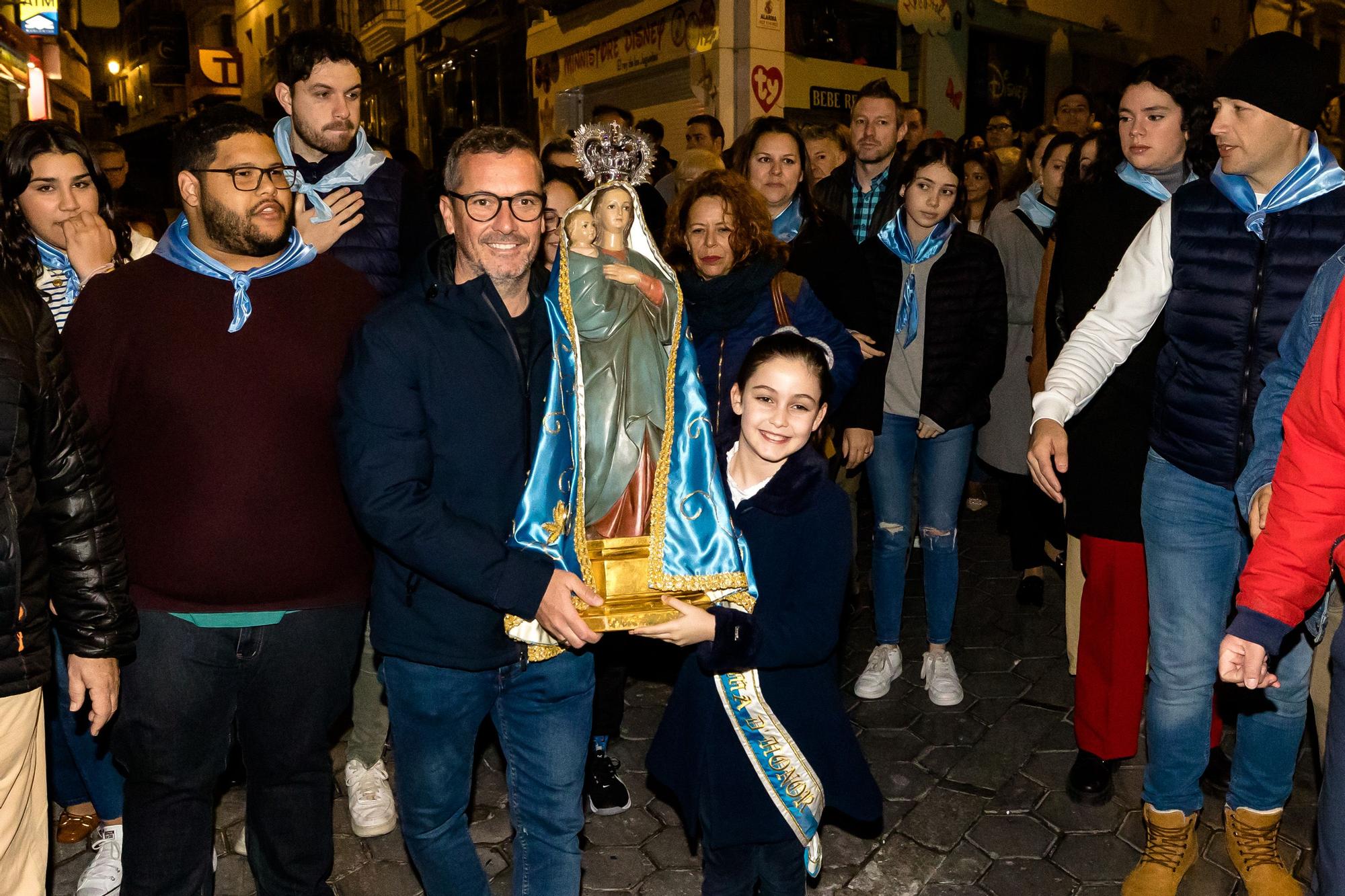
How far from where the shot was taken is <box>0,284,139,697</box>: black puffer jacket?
2.35m

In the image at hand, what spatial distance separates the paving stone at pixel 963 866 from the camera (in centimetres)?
362

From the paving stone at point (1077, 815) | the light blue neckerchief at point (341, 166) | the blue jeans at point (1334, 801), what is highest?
the light blue neckerchief at point (341, 166)

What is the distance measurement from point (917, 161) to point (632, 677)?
2.66 metres

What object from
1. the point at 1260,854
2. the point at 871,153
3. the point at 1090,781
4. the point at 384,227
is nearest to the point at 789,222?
the point at 871,153

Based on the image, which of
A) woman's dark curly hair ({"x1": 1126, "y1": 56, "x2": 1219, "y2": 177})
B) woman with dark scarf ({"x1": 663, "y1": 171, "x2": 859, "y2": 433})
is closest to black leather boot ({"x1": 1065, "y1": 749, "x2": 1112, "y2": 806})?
woman with dark scarf ({"x1": 663, "y1": 171, "x2": 859, "y2": 433})

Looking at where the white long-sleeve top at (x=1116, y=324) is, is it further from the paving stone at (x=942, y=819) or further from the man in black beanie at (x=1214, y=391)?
the paving stone at (x=942, y=819)

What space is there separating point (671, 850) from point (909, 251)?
8.50 ft

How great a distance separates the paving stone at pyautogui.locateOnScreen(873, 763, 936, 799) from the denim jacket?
5.64ft

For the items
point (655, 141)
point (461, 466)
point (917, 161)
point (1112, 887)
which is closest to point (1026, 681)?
point (1112, 887)

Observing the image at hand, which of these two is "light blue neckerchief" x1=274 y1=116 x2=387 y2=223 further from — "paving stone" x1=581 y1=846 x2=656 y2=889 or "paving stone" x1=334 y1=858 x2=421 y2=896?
"paving stone" x1=581 y1=846 x2=656 y2=889

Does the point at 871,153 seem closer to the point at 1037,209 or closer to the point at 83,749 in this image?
the point at 1037,209

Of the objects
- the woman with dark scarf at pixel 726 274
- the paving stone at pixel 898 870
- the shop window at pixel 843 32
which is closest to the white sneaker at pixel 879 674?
the paving stone at pixel 898 870

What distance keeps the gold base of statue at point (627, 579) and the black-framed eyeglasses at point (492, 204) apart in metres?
0.82

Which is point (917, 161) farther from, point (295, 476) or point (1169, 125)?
point (295, 476)
